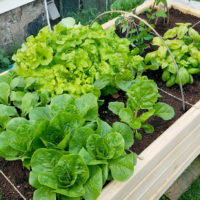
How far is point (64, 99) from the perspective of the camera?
1.24m

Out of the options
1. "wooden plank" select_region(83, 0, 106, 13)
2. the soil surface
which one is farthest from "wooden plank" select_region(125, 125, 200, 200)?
"wooden plank" select_region(83, 0, 106, 13)

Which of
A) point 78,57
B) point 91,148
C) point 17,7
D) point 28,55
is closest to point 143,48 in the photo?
point 78,57

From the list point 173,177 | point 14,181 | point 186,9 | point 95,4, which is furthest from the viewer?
point 95,4

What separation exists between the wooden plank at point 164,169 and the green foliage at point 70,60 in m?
0.48

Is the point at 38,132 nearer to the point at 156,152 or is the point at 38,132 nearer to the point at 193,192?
the point at 156,152

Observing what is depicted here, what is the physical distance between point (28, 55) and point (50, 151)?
0.59 m

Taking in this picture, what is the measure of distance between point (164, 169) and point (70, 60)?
0.75 metres

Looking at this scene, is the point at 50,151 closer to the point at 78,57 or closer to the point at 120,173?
the point at 120,173

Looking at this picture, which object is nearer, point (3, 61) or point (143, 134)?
point (143, 134)

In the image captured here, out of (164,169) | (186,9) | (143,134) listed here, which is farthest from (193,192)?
(186,9)

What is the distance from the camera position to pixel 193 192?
196 cm

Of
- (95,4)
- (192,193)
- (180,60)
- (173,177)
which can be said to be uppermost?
(180,60)

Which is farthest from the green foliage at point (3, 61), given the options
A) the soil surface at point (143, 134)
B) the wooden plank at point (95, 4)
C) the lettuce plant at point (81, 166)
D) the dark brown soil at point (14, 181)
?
the lettuce plant at point (81, 166)

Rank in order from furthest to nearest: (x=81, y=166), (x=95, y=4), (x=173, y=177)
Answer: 1. (x=95, y=4)
2. (x=173, y=177)
3. (x=81, y=166)
